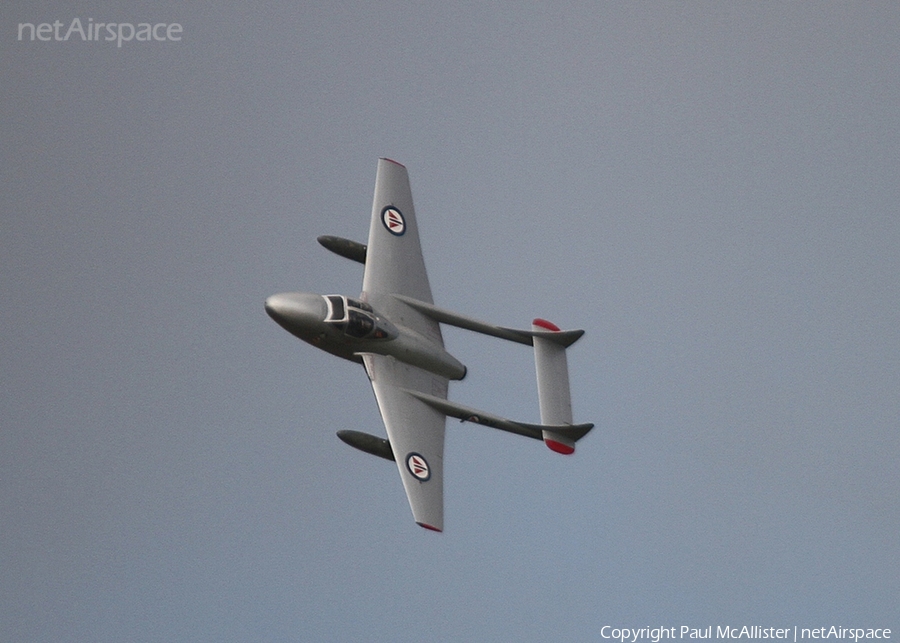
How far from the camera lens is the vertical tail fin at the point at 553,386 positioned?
63.6 m

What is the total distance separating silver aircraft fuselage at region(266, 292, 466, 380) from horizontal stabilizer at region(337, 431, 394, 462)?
11.9 feet

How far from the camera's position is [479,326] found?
216ft

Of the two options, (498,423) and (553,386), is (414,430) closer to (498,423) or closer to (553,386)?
(498,423)

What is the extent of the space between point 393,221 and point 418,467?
11.7m

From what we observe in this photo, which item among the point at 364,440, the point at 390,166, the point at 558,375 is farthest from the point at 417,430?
the point at 390,166

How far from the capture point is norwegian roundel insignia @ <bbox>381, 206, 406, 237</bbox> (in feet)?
221

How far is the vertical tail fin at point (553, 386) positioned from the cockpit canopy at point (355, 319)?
6.18 meters

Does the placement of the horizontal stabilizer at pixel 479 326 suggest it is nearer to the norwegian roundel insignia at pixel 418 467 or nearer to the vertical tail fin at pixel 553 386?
the vertical tail fin at pixel 553 386

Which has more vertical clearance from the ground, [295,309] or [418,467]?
[295,309]

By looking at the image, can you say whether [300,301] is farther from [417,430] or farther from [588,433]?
[588,433]

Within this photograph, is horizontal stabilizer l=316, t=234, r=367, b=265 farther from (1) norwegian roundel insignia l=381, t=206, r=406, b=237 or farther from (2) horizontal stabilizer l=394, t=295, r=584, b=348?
(2) horizontal stabilizer l=394, t=295, r=584, b=348

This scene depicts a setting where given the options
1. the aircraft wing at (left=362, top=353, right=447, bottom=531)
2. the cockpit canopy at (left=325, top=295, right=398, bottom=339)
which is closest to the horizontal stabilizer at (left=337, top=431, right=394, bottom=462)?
the aircraft wing at (left=362, top=353, right=447, bottom=531)

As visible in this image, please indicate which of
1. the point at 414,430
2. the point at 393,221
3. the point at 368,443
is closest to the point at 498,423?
the point at 414,430

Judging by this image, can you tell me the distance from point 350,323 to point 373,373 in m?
2.19
